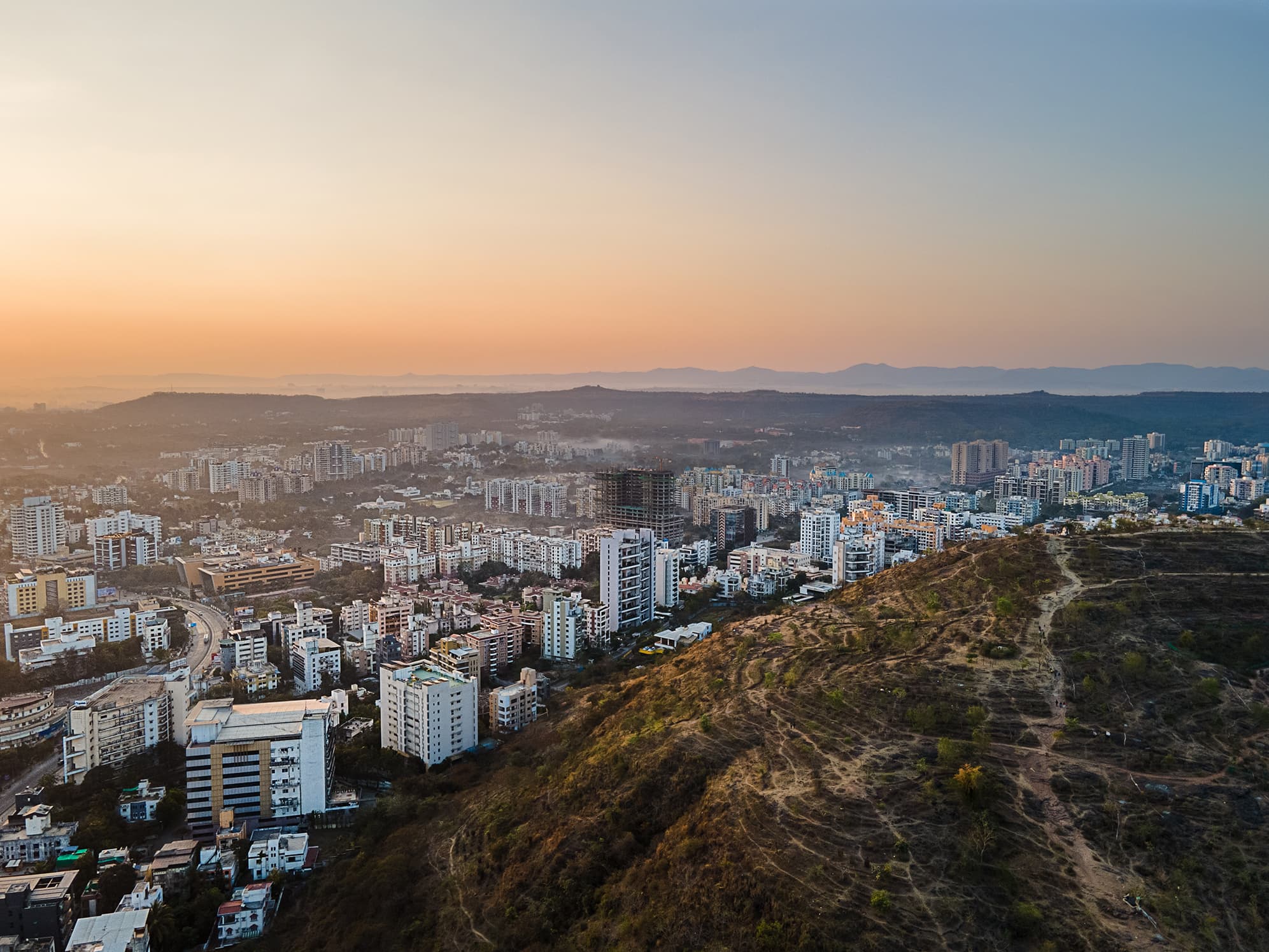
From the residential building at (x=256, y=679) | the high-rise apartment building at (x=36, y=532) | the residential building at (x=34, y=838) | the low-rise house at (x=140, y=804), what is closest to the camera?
the residential building at (x=34, y=838)

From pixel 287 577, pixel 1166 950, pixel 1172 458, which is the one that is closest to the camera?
pixel 1166 950

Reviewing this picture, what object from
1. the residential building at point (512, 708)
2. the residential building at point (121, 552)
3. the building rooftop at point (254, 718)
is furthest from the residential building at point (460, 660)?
the residential building at point (121, 552)

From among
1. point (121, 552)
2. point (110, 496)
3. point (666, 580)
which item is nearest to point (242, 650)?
point (666, 580)

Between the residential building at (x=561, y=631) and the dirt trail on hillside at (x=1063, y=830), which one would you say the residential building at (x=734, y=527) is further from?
the dirt trail on hillside at (x=1063, y=830)

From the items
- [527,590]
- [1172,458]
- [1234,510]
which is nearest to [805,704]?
[527,590]

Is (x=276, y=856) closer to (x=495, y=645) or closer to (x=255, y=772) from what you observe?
(x=255, y=772)

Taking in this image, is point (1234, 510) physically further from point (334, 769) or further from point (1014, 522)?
point (334, 769)
